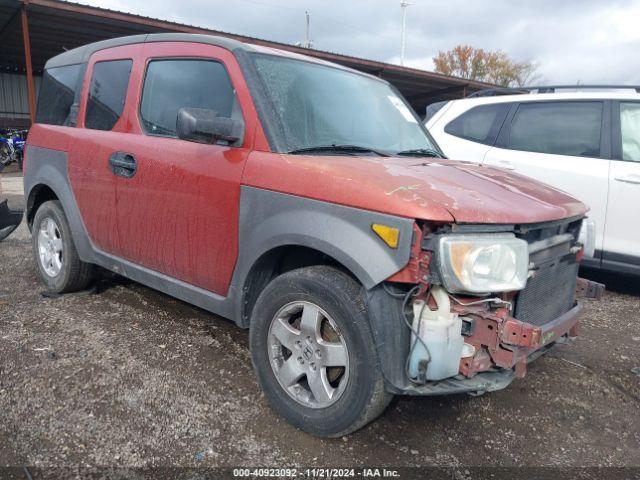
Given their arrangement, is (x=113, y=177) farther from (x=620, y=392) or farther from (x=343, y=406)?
(x=620, y=392)

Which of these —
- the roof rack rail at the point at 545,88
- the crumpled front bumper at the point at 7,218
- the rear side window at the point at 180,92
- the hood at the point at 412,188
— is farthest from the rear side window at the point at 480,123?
the crumpled front bumper at the point at 7,218

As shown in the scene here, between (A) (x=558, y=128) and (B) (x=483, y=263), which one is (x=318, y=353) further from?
(A) (x=558, y=128)

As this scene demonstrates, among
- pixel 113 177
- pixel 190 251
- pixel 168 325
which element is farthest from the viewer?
pixel 168 325

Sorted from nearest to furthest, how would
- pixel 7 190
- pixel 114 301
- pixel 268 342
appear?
pixel 268 342
pixel 114 301
pixel 7 190

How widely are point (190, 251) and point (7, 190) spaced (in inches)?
404

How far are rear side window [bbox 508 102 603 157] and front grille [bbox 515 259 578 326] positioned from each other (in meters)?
2.54

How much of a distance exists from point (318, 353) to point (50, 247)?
119 inches

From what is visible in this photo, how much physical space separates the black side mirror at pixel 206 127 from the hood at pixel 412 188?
0.58 feet

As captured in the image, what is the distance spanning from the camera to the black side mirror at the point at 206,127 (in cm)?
263

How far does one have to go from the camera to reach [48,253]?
4375 mm

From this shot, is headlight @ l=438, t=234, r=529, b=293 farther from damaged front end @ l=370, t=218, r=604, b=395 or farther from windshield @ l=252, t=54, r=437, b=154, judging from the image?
windshield @ l=252, t=54, r=437, b=154

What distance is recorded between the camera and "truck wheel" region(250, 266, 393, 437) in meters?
2.21

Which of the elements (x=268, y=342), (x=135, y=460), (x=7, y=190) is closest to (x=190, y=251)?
(x=268, y=342)

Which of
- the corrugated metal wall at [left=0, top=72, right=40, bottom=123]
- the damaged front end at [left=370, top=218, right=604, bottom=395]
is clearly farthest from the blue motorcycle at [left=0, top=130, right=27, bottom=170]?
the damaged front end at [left=370, top=218, right=604, bottom=395]
